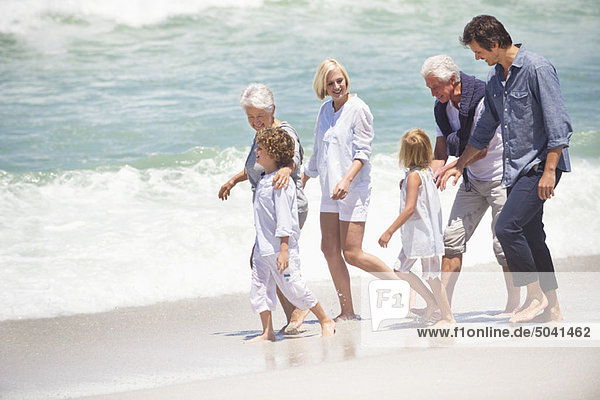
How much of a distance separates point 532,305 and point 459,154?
98cm

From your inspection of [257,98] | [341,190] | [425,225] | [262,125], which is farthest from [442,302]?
[257,98]

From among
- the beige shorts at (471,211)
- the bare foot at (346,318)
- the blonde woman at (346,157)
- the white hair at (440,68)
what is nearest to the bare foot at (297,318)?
the bare foot at (346,318)

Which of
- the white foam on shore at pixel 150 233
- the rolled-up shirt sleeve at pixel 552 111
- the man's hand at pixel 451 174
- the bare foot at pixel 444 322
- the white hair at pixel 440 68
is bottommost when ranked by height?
the white foam on shore at pixel 150 233

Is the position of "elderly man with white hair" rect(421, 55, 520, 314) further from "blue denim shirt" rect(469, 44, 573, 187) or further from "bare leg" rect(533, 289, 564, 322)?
"bare leg" rect(533, 289, 564, 322)

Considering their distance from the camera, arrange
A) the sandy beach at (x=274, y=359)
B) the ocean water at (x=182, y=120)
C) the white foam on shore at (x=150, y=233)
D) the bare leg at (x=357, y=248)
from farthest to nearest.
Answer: the ocean water at (x=182, y=120) → the white foam on shore at (x=150, y=233) → the bare leg at (x=357, y=248) → the sandy beach at (x=274, y=359)

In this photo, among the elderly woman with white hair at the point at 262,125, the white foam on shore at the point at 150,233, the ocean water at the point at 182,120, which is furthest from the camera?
the ocean water at the point at 182,120

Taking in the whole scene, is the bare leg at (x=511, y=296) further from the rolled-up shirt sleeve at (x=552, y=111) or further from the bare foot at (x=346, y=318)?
the rolled-up shirt sleeve at (x=552, y=111)

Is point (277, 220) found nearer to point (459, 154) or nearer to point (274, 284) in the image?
point (274, 284)

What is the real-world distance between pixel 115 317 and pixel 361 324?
1.79m

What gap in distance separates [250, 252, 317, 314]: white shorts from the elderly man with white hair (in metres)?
0.86

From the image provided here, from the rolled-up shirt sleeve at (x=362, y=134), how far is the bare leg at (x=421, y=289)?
2.31ft

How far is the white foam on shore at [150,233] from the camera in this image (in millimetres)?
6387

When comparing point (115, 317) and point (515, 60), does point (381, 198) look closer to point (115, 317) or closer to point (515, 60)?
point (115, 317)

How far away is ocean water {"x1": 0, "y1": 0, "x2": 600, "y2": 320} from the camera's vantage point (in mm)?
7020
